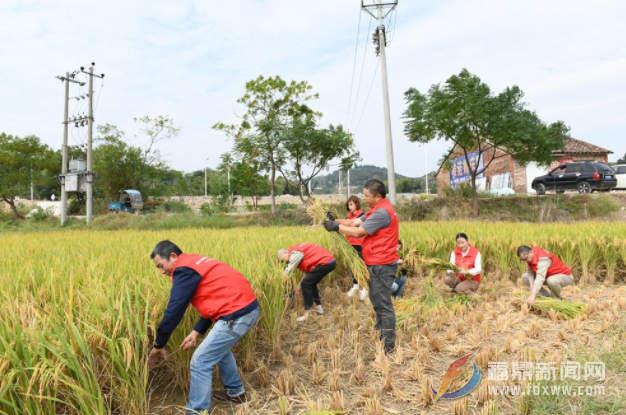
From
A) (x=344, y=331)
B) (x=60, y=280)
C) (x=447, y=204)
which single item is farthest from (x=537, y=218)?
(x=60, y=280)

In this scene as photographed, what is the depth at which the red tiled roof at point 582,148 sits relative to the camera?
2572cm

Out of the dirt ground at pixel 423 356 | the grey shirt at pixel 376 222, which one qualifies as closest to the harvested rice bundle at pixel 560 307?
the dirt ground at pixel 423 356

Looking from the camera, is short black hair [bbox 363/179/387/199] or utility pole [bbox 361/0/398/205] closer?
short black hair [bbox 363/179/387/199]

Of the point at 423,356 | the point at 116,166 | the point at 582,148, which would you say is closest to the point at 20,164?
the point at 116,166

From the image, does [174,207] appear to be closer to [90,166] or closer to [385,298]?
[90,166]

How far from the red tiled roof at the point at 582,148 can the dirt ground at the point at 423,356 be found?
24.7m

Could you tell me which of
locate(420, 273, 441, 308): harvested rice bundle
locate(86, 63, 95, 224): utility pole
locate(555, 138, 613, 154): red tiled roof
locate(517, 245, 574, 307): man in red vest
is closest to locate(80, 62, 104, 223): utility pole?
locate(86, 63, 95, 224): utility pole

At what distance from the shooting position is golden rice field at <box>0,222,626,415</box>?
2.15m

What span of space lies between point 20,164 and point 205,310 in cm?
2491

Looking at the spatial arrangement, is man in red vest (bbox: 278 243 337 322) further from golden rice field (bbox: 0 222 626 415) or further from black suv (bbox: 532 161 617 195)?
black suv (bbox: 532 161 617 195)

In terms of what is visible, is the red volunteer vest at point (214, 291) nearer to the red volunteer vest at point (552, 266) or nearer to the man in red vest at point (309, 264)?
the man in red vest at point (309, 264)

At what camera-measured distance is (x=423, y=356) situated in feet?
11.2

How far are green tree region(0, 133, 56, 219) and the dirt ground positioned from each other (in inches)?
902

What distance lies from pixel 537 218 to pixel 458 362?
14.6 meters
